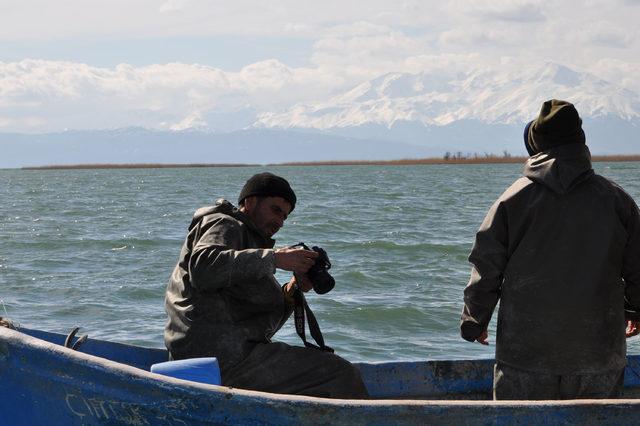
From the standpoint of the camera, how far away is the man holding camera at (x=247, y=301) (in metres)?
4.78

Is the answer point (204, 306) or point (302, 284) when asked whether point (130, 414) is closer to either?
point (204, 306)

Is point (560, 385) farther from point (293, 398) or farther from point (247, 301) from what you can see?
point (247, 301)

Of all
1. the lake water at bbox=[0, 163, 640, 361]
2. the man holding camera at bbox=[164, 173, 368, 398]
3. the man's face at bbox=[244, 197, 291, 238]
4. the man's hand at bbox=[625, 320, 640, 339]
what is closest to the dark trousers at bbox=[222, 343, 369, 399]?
the man holding camera at bbox=[164, 173, 368, 398]

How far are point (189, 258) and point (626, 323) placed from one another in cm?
217

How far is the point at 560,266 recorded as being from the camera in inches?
175

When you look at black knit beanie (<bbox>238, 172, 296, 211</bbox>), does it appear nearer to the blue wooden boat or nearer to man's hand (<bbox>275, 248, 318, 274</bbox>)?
man's hand (<bbox>275, 248, 318, 274</bbox>)

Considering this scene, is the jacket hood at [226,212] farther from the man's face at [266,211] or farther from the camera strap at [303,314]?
the camera strap at [303,314]

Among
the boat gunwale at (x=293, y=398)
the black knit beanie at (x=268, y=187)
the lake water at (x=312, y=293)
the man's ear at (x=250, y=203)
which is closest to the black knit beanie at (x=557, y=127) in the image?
the boat gunwale at (x=293, y=398)

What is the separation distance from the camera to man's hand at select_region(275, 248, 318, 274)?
4828mm

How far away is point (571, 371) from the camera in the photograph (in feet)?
14.7

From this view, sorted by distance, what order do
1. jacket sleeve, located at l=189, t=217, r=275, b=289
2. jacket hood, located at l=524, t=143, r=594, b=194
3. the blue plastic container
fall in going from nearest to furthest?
jacket hood, located at l=524, t=143, r=594, b=194 → the blue plastic container → jacket sleeve, located at l=189, t=217, r=275, b=289

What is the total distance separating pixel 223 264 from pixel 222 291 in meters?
0.26

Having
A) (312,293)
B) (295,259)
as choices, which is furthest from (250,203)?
(312,293)

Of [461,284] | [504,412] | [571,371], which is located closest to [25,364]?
[504,412]
